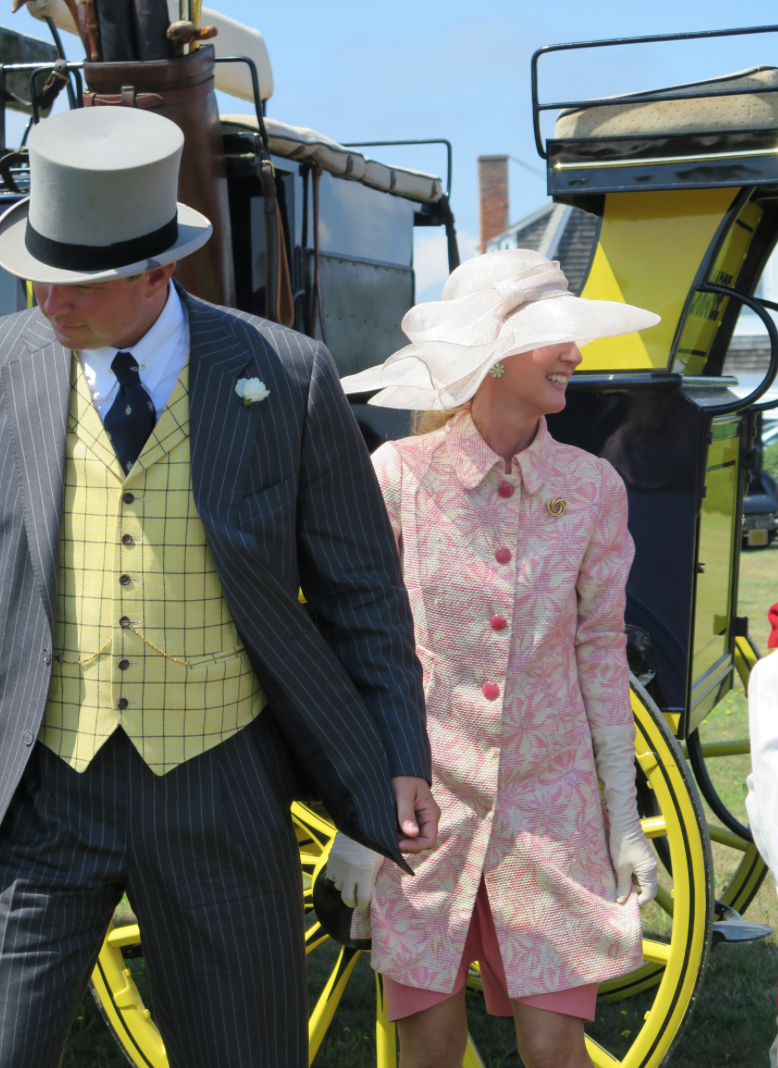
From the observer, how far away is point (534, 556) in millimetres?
2062

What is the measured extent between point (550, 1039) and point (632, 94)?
7.28ft

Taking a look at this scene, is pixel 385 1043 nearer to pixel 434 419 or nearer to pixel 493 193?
pixel 434 419

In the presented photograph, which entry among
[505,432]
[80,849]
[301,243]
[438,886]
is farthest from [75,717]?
[301,243]

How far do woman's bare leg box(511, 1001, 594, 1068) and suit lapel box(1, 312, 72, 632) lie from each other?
109 cm

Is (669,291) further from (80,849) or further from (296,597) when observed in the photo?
→ (80,849)

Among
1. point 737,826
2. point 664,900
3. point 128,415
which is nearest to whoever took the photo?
point 128,415

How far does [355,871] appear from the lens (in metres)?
2.01

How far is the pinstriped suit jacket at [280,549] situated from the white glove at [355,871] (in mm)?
330

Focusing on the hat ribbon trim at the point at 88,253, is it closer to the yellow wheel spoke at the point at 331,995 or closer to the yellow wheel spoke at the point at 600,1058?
the yellow wheel spoke at the point at 331,995

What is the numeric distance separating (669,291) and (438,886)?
1683 mm

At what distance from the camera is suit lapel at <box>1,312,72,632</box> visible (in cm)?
155

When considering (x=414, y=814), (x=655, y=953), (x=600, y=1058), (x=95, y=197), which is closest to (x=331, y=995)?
(x=600, y=1058)

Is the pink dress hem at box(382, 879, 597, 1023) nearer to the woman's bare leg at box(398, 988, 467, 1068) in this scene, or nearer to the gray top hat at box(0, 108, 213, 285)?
the woman's bare leg at box(398, 988, 467, 1068)

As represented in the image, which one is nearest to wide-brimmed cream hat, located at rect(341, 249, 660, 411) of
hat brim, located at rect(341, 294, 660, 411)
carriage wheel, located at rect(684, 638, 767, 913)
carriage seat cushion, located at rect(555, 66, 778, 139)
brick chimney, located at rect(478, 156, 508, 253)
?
hat brim, located at rect(341, 294, 660, 411)
